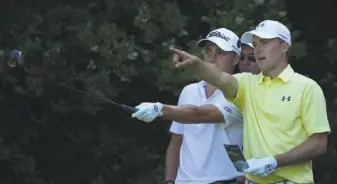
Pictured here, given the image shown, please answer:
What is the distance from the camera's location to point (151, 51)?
361 inches

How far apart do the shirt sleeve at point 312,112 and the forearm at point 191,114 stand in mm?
690

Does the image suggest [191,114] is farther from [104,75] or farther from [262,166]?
[104,75]

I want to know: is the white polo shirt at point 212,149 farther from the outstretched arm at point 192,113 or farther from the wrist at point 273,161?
the wrist at point 273,161

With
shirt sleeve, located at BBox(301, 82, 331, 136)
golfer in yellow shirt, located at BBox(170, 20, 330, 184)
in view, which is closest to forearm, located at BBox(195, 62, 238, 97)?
golfer in yellow shirt, located at BBox(170, 20, 330, 184)

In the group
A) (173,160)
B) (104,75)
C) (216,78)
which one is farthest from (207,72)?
(104,75)

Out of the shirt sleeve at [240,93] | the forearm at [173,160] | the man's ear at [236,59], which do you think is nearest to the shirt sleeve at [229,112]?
the shirt sleeve at [240,93]

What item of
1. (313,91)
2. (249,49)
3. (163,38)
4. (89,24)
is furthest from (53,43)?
(313,91)

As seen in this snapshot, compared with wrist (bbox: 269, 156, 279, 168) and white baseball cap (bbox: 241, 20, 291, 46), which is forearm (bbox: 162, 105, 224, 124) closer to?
white baseball cap (bbox: 241, 20, 291, 46)

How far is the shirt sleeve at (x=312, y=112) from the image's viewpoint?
18.2 feet

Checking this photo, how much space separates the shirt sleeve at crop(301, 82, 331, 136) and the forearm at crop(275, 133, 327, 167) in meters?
0.06

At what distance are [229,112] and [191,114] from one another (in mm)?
267

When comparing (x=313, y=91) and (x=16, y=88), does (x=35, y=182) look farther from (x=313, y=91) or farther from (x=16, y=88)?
(x=313, y=91)

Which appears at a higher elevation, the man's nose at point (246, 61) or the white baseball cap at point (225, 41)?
the white baseball cap at point (225, 41)

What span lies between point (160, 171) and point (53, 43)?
1.45m
